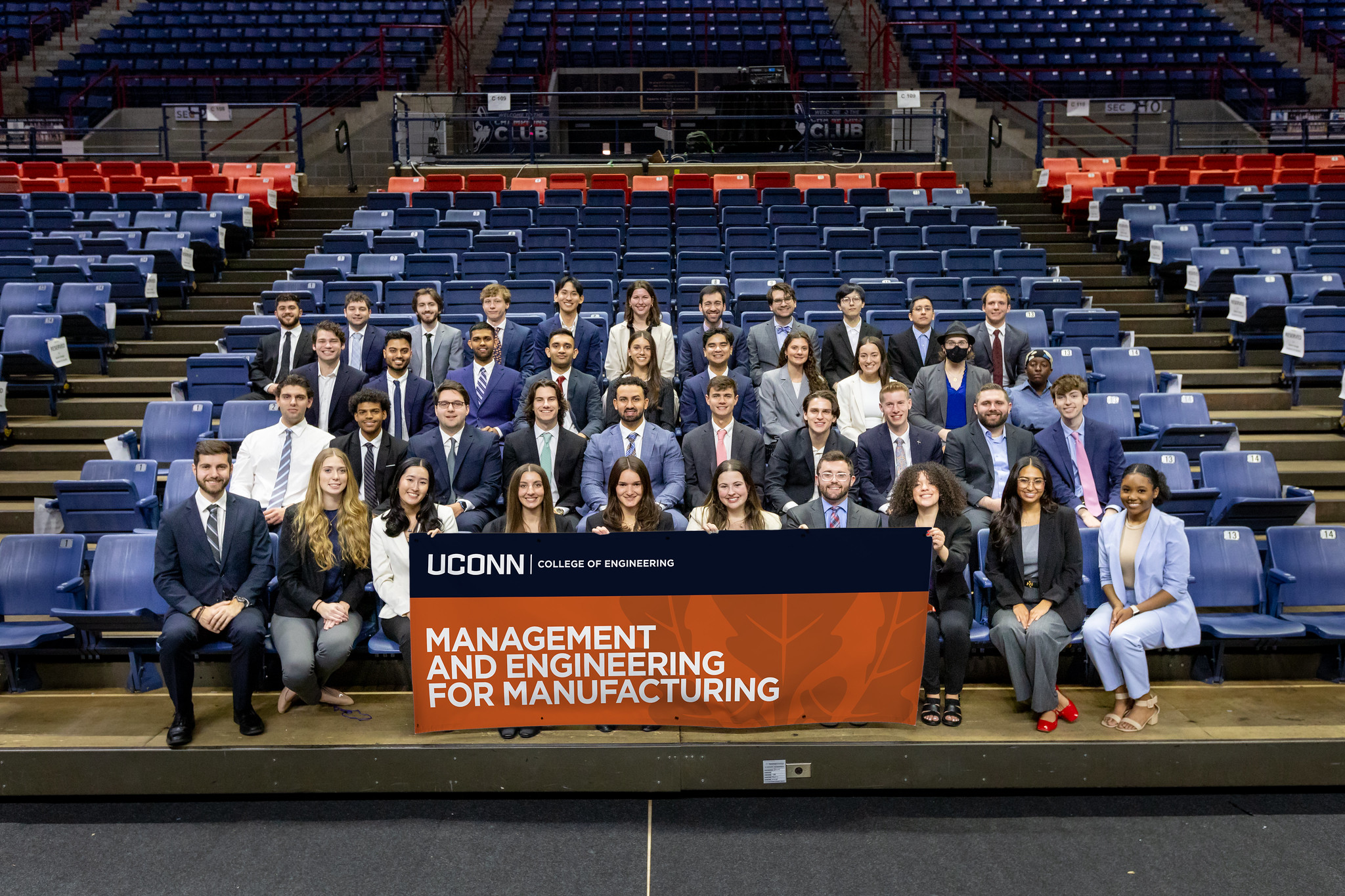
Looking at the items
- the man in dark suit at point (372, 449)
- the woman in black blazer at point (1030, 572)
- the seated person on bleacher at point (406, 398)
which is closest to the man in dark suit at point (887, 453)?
the woman in black blazer at point (1030, 572)

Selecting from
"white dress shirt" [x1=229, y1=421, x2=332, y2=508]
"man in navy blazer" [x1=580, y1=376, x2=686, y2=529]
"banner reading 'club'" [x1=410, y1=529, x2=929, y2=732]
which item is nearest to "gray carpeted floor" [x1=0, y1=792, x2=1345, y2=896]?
"banner reading 'club'" [x1=410, y1=529, x2=929, y2=732]

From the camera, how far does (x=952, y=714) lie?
4.40 metres

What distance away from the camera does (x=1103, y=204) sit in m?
11.0

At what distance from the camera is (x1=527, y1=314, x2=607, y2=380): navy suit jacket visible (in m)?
7.02

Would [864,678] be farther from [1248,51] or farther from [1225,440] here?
[1248,51]

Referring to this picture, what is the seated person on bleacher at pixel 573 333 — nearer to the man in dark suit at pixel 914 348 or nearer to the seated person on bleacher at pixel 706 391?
the seated person on bleacher at pixel 706 391

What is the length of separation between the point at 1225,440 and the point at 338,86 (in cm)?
1510

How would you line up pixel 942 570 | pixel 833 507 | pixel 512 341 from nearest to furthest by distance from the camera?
pixel 942 570 → pixel 833 507 → pixel 512 341

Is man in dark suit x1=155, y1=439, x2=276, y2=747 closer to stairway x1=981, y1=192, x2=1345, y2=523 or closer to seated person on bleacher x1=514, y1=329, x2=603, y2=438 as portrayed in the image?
seated person on bleacher x1=514, y1=329, x2=603, y2=438

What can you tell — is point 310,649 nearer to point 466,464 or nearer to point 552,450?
point 466,464

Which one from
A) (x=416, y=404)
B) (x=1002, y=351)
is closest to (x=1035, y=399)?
(x=1002, y=351)

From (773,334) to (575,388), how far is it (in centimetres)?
147

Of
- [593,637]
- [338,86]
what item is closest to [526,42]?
[338,86]

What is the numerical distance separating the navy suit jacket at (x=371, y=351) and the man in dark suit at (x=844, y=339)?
2.99 meters
